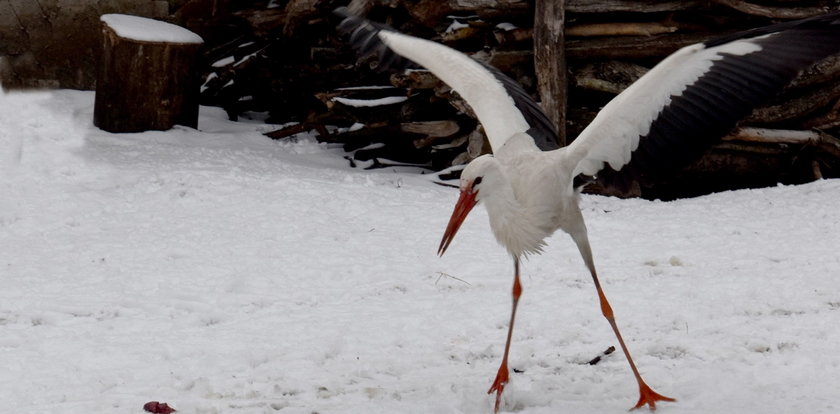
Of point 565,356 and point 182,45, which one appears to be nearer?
point 565,356

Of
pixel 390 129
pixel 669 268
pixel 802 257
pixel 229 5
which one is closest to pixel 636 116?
pixel 669 268

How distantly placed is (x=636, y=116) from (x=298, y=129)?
20.1 feet

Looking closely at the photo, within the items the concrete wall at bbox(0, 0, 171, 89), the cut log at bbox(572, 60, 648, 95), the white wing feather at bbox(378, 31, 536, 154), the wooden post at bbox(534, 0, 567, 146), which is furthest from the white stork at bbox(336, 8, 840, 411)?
the concrete wall at bbox(0, 0, 171, 89)

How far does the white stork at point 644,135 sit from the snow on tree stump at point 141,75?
5.21 metres

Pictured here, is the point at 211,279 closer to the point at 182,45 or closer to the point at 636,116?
the point at 636,116

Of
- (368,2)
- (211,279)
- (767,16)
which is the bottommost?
(211,279)

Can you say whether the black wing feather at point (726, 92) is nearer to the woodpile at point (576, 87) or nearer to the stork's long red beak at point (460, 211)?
the stork's long red beak at point (460, 211)

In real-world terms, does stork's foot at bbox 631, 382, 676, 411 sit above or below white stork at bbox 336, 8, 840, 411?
below

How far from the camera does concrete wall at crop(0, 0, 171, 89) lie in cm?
1001

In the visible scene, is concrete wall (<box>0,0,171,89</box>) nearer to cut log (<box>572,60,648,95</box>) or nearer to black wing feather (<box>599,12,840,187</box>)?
cut log (<box>572,60,648,95</box>)

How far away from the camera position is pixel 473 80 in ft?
16.8

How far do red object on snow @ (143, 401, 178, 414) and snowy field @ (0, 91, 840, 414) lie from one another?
0.09 metres

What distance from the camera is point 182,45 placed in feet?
29.5

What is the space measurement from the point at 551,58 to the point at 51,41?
5404 millimetres
